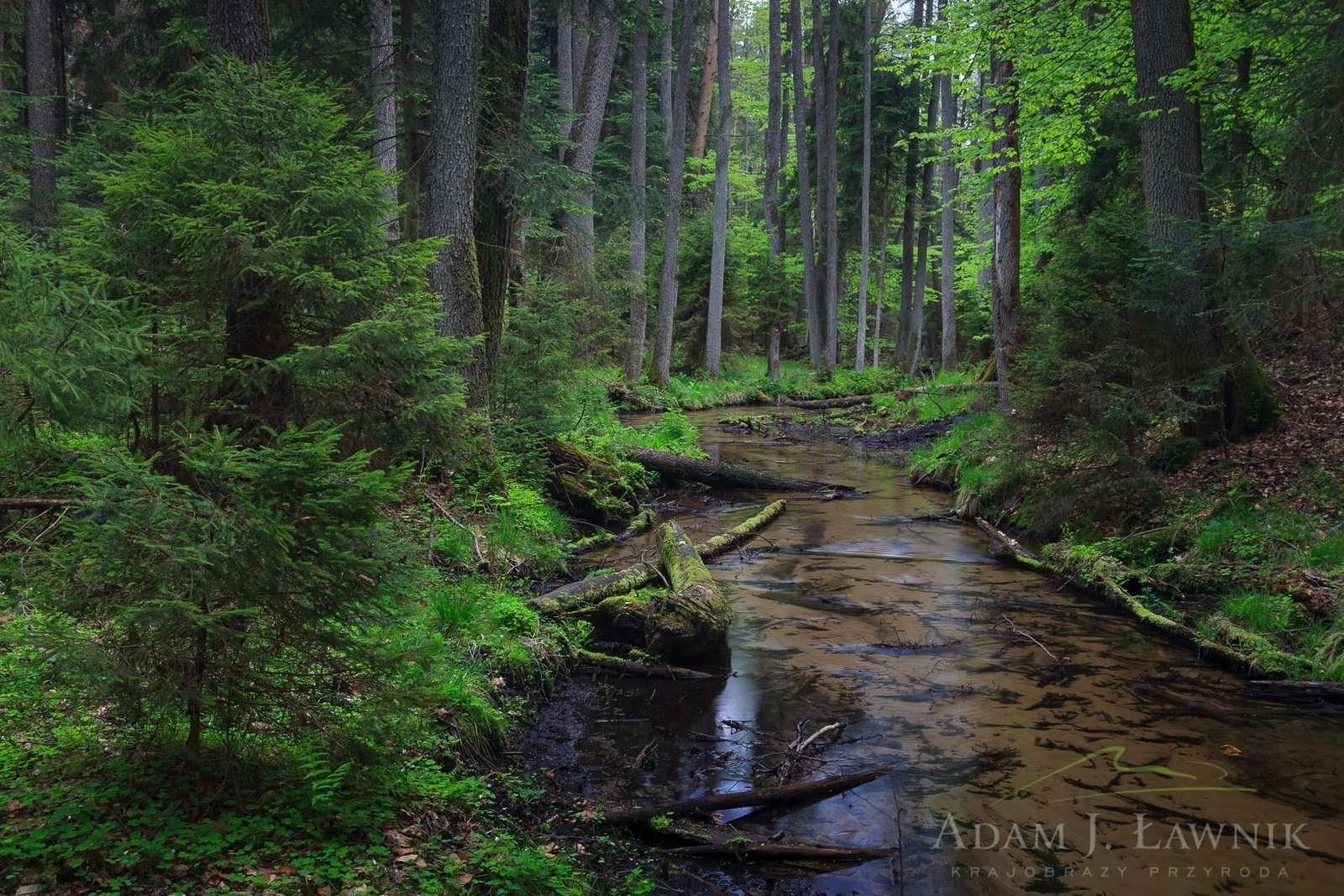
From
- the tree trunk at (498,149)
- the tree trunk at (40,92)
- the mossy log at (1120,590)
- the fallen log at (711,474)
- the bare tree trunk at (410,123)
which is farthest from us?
the tree trunk at (40,92)

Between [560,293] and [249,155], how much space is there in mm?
7603

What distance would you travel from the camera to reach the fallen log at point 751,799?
4.34m

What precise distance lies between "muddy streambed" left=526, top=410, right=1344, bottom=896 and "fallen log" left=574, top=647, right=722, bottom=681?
0.32ft

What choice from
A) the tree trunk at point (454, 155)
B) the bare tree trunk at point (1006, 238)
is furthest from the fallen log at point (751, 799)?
the bare tree trunk at point (1006, 238)

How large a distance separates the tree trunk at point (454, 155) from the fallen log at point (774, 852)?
19.5 ft

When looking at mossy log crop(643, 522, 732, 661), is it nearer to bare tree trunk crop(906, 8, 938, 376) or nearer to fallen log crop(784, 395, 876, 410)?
fallen log crop(784, 395, 876, 410)

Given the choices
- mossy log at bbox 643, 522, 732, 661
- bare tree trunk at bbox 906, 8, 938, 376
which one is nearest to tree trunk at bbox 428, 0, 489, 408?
mossy log at bbox 643, 522, 732, 661

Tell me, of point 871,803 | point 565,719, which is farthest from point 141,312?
point 871,803

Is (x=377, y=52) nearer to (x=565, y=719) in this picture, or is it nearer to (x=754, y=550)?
(x=754, y=550)

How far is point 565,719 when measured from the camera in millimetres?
5566

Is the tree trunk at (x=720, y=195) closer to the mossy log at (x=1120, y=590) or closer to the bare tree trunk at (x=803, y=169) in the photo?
the bare tree trunk at (x=803, y=169)

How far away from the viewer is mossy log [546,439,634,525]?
34.7ft

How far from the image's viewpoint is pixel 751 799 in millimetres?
4523

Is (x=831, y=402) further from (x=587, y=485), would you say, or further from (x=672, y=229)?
(x=587, y=485)
